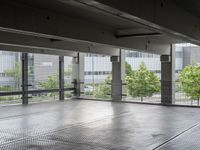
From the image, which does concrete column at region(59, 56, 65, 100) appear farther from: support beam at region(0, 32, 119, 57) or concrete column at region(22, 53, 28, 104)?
concrete column at region(22, 53, 28, 104)

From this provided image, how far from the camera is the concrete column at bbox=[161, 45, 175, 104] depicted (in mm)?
15553

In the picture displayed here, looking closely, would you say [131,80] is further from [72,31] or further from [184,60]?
[72,31]

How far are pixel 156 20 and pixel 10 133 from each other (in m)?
4.95

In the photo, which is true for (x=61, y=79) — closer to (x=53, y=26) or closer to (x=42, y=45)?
(x=42, y=45)

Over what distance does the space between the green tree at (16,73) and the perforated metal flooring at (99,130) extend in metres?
3.93

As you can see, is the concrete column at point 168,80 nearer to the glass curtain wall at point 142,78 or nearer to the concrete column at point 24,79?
the glass curtain wall at point 142,78

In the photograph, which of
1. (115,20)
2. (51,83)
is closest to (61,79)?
(51,83)

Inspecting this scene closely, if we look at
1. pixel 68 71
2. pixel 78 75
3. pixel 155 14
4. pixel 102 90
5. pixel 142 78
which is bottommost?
pixel 102 90

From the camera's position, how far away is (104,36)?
35.6ft

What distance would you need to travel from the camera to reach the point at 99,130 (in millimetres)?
8891

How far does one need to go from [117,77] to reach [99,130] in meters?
8.77

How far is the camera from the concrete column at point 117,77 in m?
17.3

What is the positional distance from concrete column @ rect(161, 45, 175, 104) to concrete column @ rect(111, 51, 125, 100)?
2456 millimetres

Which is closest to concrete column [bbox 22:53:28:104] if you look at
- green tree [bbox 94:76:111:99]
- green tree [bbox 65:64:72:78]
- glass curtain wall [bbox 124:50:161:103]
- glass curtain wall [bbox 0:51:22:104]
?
glass curtain wall [bbox 0:51:22:104]
